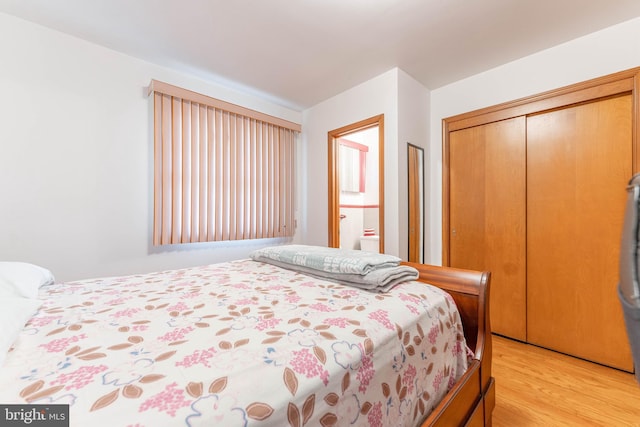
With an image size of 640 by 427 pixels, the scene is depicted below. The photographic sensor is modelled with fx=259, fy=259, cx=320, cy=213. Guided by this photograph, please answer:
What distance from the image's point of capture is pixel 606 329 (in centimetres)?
186

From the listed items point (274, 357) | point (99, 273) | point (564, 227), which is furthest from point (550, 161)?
point (99, 273)

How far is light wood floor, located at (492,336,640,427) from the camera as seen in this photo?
4.56ft

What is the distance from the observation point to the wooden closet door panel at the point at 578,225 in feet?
6.06

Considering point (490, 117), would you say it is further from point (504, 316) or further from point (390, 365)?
point (390, 365)

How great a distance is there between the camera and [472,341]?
125 centimetres

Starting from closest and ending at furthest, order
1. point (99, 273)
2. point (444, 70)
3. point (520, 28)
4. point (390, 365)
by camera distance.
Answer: point (390, 365) < point (520, 28) < point (99, 273) < point (444, 70)

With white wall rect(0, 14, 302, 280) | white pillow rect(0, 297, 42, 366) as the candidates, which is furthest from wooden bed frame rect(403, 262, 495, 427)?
white wall rect(0, 14, 302, 280)

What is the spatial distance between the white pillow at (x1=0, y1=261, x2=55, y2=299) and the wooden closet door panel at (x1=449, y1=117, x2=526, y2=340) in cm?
297

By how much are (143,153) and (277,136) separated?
138cm

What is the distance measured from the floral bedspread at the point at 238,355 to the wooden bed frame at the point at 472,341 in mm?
59

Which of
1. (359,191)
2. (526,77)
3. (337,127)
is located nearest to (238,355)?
(337,127)

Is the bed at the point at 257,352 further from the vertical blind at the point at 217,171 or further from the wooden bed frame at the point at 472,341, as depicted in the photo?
the vertical blind at the point at 217,171

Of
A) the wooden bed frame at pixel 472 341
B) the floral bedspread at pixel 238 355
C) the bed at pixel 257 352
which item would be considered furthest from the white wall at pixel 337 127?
the floral bedspread at pixel 238 355

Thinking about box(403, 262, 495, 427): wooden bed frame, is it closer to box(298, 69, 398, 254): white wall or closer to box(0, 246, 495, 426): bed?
box(0, 246, 495, 426): bed
